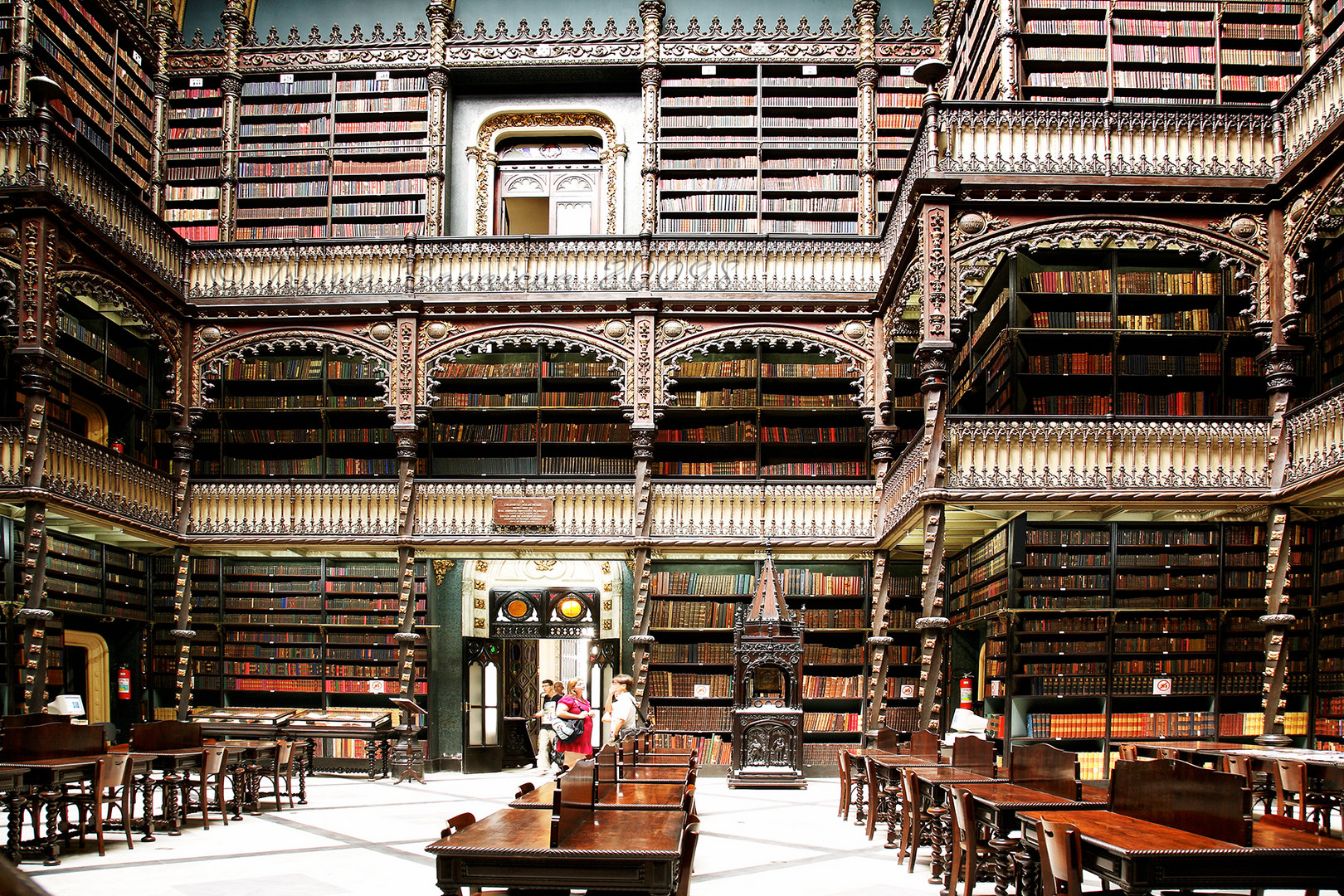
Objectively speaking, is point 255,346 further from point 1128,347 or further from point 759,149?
point 1128,347

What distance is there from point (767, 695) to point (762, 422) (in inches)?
129

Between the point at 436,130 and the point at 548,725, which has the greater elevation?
the point at 436,130

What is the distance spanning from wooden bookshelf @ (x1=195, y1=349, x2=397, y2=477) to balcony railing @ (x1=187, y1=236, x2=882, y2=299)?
1002 mm

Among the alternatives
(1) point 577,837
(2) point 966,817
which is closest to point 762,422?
(2) point 966,817

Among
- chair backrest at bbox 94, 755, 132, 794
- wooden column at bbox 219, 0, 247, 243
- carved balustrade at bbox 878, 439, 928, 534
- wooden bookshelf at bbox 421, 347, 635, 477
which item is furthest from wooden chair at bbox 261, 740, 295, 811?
wooden column at bbox 219, 0, 247, 243

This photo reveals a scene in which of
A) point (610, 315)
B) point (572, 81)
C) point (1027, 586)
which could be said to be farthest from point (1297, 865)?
point (572, 81)

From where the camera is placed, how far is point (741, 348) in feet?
44.5

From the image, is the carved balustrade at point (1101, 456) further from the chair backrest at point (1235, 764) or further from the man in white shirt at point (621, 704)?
the man in white shirt at point (621, 704)

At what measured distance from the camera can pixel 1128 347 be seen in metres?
10.8

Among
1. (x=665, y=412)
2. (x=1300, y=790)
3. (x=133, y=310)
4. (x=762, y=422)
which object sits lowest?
(x=1300, y=790)

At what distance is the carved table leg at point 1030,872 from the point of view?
4484 mm

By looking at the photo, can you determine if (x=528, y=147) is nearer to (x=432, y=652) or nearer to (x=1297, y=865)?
(x=432, y=652)

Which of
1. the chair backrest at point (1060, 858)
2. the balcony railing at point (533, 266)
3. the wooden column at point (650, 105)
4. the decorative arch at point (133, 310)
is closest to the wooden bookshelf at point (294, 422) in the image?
the decorative arch at point (133, 310)

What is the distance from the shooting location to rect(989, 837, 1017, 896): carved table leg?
480 centimetres
